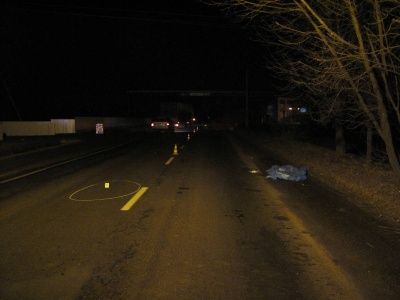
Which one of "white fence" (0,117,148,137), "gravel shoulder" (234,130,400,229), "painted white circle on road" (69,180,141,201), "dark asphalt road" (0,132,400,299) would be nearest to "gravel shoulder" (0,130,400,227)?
"gravel shoulder" (234,130,400,229)

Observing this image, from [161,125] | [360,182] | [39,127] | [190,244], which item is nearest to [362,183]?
[360,182]

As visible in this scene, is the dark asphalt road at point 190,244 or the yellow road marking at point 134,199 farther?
the yellow road marking at point 134,199

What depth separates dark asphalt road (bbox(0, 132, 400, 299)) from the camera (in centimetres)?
511

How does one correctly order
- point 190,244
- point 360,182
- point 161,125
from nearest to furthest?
point 190,244 < point 360,182 < point 161,125

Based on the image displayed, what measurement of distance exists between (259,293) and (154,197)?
19.6 ft

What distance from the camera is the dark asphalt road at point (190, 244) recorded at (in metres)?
5.11

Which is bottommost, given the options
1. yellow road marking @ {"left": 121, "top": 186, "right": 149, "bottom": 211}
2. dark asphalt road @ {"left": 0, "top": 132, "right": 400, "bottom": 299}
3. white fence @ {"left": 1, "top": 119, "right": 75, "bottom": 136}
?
dark asphalt road @ {"left": 0, "top": 132, "right": 400, "bottom": 299}

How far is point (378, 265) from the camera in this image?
5.87m

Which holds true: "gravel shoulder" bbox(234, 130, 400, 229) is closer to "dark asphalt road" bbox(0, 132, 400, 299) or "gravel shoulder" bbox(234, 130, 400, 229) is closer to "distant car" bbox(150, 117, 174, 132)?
"dark asphalt road" bbox(0, 132, 400, 299)

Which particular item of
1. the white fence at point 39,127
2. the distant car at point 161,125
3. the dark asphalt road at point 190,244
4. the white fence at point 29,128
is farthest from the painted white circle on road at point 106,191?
the distant car at point 161,125

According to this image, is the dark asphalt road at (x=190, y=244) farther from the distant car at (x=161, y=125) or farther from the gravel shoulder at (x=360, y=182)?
the distant car at (x=161, y=125)

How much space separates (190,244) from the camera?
6.78m

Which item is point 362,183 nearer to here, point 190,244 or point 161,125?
point 190,244

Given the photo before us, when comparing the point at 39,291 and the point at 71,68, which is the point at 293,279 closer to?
the point at 39,291
